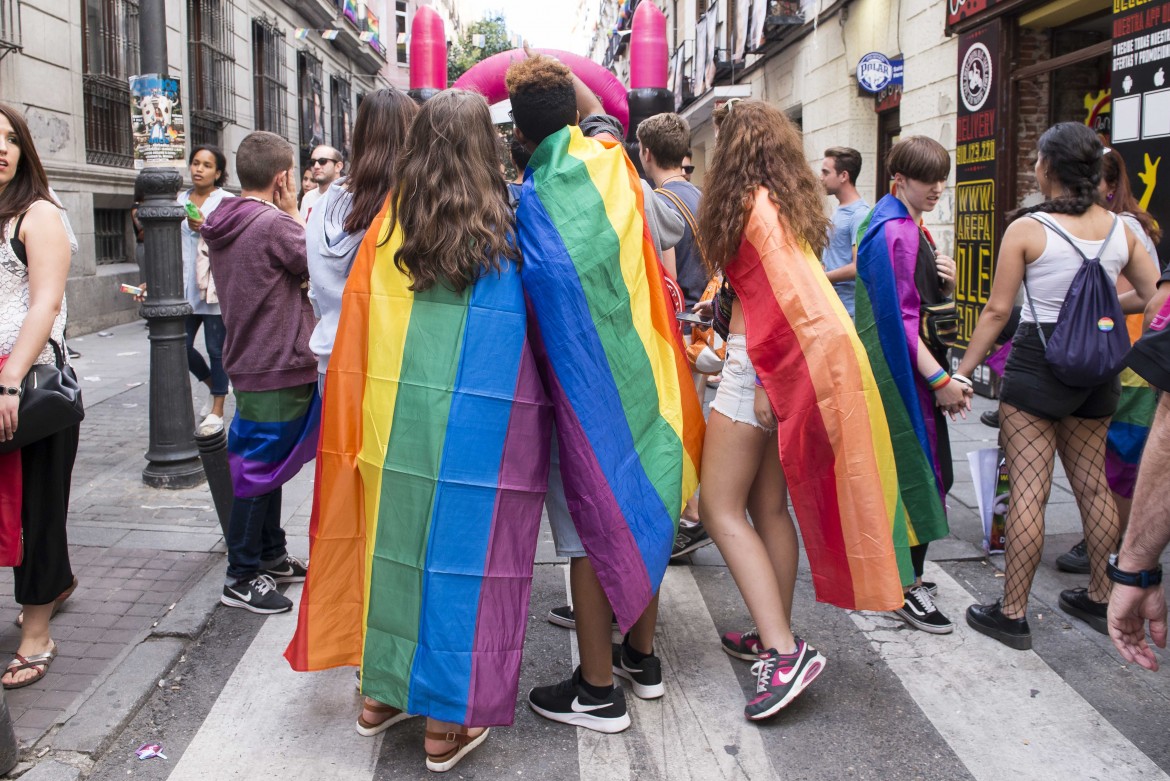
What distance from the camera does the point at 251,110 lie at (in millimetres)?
21984

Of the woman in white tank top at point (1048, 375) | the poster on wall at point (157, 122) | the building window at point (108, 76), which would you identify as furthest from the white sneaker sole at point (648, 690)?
the building window at point (108, 76)

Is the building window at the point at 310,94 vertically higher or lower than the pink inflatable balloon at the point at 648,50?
higher

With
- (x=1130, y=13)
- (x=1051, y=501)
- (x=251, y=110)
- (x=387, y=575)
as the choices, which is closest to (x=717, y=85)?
(x=251, y=110)

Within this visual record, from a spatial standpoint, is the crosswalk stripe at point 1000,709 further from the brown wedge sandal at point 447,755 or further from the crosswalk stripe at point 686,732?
the brown wedge sandal at point 447,755

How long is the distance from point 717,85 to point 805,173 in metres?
18.4

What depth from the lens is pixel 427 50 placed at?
13.7m

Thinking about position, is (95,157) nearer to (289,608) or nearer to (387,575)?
(289,608)

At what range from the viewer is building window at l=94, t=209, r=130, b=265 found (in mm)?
→ 14742

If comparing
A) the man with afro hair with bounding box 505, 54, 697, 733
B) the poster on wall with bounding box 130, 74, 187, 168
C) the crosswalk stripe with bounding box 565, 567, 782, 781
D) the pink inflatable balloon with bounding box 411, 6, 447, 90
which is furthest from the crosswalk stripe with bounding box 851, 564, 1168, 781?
the pink inflatable balloon with bounding box 411, 6, 447, 90

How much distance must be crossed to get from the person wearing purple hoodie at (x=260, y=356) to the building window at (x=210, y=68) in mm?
15327

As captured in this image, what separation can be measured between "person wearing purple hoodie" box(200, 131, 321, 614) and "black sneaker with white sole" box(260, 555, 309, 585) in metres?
0.26

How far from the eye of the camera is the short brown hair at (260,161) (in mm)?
4285

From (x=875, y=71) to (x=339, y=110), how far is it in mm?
24446

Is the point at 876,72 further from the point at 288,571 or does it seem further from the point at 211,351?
the point at 288,571
